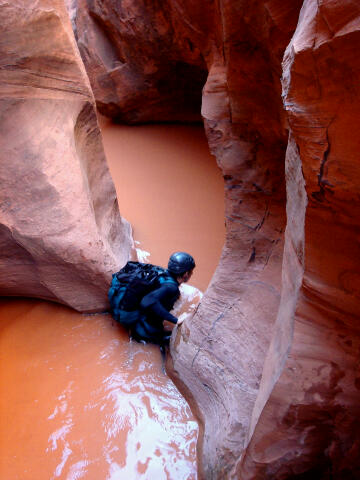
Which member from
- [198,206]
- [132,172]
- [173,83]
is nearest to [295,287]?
[198,206]

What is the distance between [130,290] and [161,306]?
0.81 ft

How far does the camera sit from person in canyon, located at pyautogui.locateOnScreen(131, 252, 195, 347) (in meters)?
2.99

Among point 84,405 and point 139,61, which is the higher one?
point 139,61

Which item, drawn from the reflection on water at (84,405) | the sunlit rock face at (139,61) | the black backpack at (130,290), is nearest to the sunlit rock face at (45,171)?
the black backpack at (130,290)

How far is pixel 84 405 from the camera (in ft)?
8.50

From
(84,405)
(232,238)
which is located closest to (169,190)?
(232,238)

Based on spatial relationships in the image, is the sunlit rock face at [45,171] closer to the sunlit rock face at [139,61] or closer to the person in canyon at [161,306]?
the person in canyon at [161,306]

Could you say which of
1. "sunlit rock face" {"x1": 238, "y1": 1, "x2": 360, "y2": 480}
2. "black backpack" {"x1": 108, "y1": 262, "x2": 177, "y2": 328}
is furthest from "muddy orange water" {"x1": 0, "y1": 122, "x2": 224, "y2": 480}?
"sunlit rock face" {"x1": 238, "y1": 1, "x2": 360, "y2": 480}

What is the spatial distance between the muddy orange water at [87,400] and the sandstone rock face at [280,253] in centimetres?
19

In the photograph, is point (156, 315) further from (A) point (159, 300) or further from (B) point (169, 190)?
(B) point (169, 190)

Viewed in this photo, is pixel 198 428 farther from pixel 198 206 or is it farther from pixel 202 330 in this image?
pixel 198 206

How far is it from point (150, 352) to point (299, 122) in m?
2.19

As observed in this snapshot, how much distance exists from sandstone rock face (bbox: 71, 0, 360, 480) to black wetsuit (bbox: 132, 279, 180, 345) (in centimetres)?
21

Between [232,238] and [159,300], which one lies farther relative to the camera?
[159,300]
